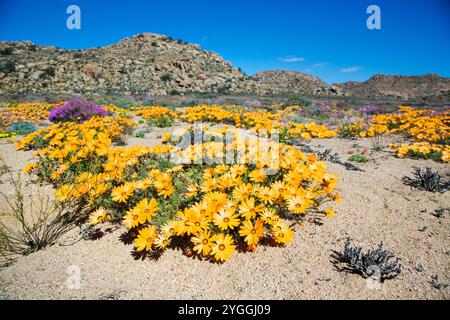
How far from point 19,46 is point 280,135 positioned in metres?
52.8

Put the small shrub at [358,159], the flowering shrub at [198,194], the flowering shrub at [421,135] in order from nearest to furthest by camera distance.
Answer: the flowering shrub at [198,194]
the small shrub at [358,159]
the flowering shrub at [421,135]

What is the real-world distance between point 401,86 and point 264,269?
261 ft

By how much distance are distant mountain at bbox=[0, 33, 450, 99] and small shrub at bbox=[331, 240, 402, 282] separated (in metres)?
30.3

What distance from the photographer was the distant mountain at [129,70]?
3066cm

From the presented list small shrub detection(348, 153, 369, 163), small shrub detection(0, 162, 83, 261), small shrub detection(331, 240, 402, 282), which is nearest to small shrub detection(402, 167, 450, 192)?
small shrub detection(348, 153, 369, 163)

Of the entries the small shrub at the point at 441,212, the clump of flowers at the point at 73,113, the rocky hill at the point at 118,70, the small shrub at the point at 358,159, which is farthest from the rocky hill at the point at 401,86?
the small shrub at the point at 441,212

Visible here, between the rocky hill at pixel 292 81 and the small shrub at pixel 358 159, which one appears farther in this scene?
the rocky hill at pixel 292 81

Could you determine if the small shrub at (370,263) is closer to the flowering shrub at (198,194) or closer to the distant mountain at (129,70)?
the flowering shrub at (198,194)

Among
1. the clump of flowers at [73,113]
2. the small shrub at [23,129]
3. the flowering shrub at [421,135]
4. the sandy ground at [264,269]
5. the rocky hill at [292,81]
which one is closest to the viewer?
the sandy ground at [264,269]

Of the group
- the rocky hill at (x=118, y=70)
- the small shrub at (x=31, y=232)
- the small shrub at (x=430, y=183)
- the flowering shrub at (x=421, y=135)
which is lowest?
the small shrub at (x=31, y=232)

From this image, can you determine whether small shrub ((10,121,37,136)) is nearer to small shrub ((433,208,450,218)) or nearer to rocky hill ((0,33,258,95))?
small shrub ((433,208,450,218))

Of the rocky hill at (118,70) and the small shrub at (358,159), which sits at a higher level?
the rocky hill at (118,70)

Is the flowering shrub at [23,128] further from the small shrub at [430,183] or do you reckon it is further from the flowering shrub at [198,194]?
the small shrub at [430,183]

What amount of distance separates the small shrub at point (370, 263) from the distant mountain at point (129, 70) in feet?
99.3
